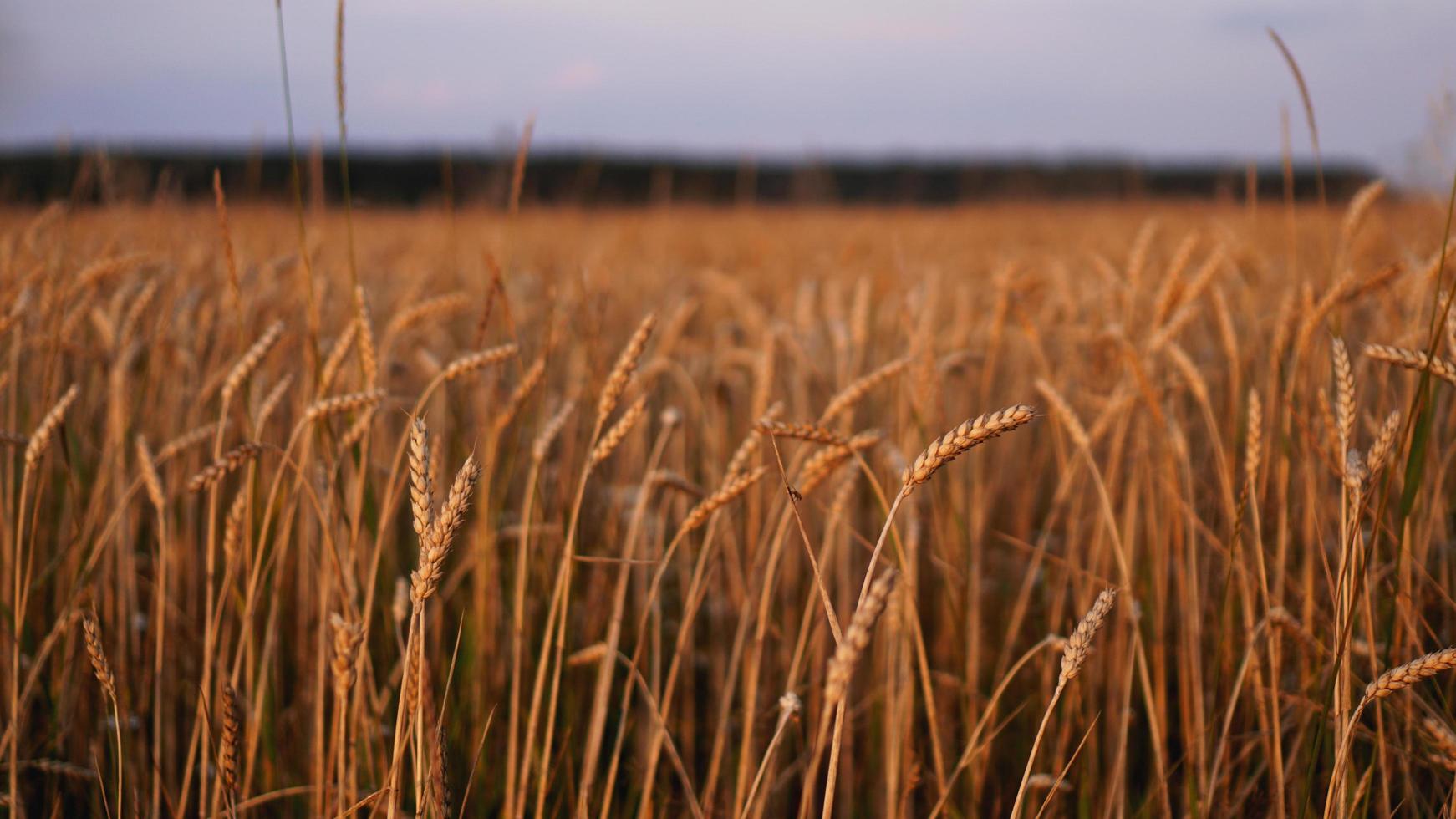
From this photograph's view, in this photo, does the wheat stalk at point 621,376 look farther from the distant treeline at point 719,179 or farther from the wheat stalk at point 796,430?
the distant treeline at point 719,179

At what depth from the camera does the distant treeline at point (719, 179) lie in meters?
14.2

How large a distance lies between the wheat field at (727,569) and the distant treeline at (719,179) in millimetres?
6880

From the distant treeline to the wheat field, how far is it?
6880 millimetres

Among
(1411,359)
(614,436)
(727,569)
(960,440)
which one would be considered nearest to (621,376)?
(614,436)

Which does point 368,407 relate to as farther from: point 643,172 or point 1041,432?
point 643,172

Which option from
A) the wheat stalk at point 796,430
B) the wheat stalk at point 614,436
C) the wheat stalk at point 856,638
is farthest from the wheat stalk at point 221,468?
the wheat stalk at point 856,638

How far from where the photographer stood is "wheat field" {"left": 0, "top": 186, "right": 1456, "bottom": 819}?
99cm

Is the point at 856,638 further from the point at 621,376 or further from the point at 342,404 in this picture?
the point at 342,404

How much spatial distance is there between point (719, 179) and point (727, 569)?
2739cm

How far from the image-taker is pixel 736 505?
1879mm

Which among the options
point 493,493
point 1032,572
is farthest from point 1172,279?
point 493,493

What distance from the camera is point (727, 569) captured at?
2.00 metres

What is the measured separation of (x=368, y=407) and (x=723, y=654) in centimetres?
93

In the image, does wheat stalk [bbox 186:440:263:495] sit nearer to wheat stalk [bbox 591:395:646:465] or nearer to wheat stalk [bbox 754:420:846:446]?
wheat stalk [bbox 591:395:646:465]
